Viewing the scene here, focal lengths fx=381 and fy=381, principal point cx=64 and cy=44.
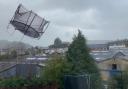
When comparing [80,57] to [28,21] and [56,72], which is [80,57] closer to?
[56,72]

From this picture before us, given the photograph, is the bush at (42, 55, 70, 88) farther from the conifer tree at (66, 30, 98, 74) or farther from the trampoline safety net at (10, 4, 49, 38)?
the trampoline safety net at (10, 4, 49, 38)

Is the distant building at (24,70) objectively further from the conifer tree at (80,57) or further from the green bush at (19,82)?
the conifer tree at (80,57)

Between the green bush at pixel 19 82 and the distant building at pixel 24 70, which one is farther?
the distant building at pixel 24 70

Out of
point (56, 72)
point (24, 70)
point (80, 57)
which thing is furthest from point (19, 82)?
point (24, 70)

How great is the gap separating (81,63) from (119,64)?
1349cm

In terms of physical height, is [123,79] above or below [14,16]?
below

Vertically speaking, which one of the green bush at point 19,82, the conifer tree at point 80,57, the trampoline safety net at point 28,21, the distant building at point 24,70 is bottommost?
the green bush at point 19,82

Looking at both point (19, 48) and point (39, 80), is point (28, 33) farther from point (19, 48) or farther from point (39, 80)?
point (19, 48)

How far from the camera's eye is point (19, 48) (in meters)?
27.8

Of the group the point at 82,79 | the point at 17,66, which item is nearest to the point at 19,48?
the point at 17,66

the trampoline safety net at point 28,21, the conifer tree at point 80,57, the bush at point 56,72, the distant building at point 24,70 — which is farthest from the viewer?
the distant building at point 24,70

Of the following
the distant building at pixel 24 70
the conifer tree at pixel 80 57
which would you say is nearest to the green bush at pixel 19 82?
the distant building at pixel 24 70

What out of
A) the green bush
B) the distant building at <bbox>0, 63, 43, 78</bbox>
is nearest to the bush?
the distant building at <bbox>0, 63, 43, 78</bbox>

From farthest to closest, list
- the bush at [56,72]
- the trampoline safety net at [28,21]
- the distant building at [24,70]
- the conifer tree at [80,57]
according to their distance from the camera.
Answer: the distant building at [24,70] → the conifer tree at [80,57] → the bush at [56,72] → the trampoline safety net at [28,21]
